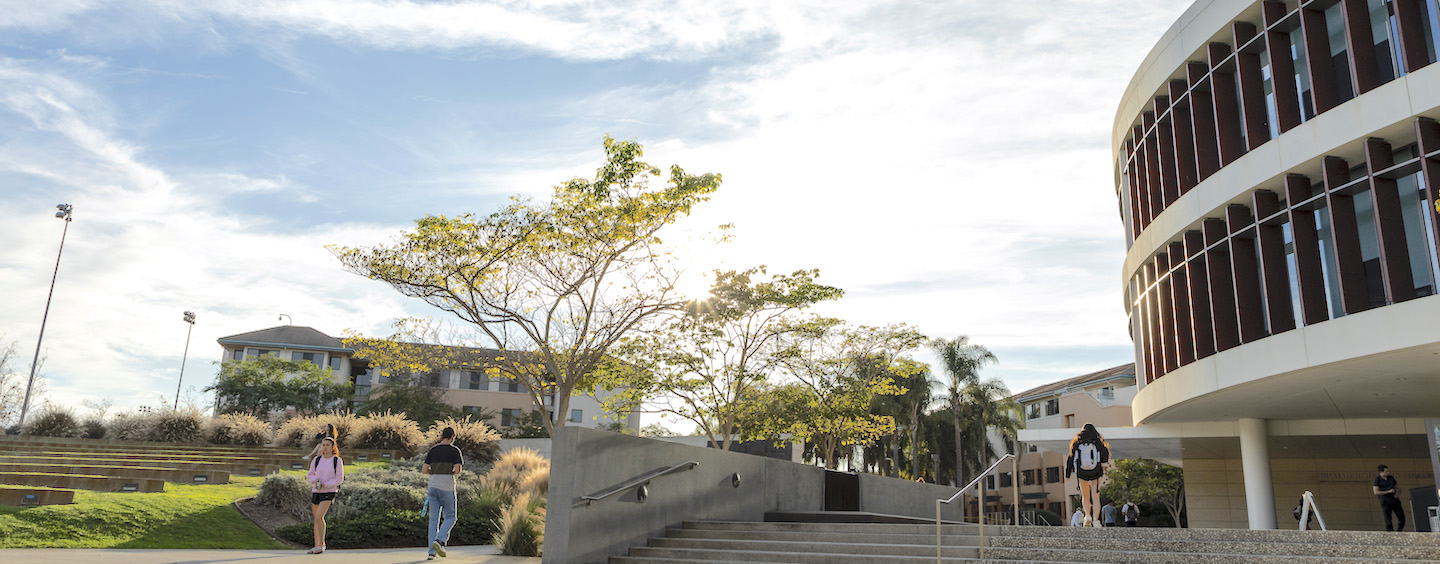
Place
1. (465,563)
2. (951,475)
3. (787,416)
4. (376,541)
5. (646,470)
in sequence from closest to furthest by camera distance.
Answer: (465,563), (646,470), (376,541), (787,416), (951,475)

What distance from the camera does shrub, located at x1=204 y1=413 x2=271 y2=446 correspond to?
85.4 ft

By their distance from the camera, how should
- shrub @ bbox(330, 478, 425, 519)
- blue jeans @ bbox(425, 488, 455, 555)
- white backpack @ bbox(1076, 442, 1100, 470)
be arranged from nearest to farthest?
blue jeans @ bbox(425, 488, 455, 555) → white backpack @ bbox(1076, 442, 1100, 470) → shrub @ bbox(330, 478, 425, 519)

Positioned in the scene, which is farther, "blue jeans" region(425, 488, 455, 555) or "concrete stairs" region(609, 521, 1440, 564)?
"blue jeans" region(425, 488, 455, 555)

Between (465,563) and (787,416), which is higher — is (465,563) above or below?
below

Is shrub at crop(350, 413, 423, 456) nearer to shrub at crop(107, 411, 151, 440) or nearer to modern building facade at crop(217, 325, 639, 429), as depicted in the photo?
shrub at crop(107, 411, 151, 440)

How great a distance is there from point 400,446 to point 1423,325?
2362 cm

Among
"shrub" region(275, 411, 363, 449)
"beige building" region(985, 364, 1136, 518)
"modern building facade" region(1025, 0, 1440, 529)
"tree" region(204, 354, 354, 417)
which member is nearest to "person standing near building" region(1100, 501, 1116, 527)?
"modern building facade" region(1025, 0, 1440, 529)

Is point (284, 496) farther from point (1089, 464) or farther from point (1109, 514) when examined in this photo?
point (1109, 514)

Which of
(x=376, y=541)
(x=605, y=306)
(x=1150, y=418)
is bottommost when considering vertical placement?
(x=376, y=541)

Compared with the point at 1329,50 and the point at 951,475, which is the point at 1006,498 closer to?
the point at 951,475

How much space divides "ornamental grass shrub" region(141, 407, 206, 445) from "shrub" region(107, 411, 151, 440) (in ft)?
0.75

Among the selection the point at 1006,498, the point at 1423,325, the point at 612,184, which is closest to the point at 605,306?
the point at 612,184

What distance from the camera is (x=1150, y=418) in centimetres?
2383

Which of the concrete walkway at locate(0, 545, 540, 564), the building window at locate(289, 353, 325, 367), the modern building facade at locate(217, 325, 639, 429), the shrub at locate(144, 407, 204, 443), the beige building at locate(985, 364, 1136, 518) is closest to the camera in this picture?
the concrete walkway at locate(0, 545, 540, 564)
